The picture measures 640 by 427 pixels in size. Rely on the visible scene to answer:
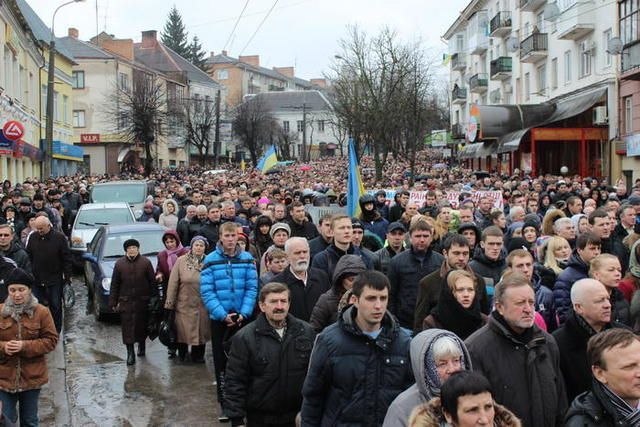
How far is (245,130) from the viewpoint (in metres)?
86.9

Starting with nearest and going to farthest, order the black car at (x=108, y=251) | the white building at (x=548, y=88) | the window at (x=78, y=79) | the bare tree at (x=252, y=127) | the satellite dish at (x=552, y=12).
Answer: the black car at (x=108, y=251) → the white building at (x=548, y=88) → the satellite dish at (x=552, y=12) → the window at (x=78, y=79) → the bare tree at (x=252, y=127)

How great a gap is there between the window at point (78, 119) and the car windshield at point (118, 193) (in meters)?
46.0

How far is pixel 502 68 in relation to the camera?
4766 centimetres

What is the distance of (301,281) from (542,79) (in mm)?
37339

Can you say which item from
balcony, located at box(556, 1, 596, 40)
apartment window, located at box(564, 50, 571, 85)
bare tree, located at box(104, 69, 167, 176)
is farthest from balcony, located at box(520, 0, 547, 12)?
bare tree, located at box(104, 69, 167, 176)

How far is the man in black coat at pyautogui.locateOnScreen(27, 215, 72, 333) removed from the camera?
11602 mm

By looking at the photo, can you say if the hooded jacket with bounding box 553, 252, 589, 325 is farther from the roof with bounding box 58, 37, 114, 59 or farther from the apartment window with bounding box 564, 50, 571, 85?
the roof with bounding box 58, 37, 114, 59

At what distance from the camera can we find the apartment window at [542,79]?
135 feet

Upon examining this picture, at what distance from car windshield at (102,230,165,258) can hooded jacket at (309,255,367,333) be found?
26.1 ft

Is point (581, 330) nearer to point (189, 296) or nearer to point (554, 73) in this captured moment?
point (189, 296)

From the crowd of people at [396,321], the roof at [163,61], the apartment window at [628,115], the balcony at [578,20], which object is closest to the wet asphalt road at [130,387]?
the crowd of people at [396,321]

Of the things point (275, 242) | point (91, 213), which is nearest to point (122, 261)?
point (275, 242)

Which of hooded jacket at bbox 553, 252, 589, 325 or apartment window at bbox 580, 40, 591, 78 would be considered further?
apartment window at bbox 580, 40, 591, 78

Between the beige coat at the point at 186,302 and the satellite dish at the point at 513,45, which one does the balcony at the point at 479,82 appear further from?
the beige coat at the point at 186,302
